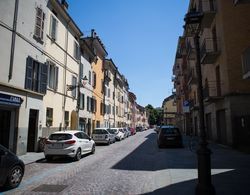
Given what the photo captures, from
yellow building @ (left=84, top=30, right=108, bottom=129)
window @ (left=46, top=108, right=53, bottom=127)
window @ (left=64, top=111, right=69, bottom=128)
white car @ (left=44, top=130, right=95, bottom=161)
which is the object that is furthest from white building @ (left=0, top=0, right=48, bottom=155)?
yellow building @ (left=84, top=30, right=108, bottom=129)

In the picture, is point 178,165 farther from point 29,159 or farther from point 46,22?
point 46,22

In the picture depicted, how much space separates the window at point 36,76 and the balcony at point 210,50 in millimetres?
12411

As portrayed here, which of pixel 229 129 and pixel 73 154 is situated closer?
pixel 73 154

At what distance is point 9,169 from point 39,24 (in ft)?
38.8

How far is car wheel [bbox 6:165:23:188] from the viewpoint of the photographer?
7553mm

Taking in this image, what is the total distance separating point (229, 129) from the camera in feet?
61.6

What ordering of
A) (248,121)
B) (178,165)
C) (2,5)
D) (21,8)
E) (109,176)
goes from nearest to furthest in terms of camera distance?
(109,176), (178,165), (2,5), (21,8), (248,121)

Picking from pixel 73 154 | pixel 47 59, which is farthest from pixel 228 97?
pixel 47 59

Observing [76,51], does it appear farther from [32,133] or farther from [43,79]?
[32,133]

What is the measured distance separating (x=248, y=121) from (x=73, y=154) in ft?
36.8

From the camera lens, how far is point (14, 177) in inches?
305

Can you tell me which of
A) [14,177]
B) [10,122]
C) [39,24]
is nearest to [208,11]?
[39,24]

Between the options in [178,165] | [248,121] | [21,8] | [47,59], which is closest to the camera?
[178,165]

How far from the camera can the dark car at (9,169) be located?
725 centimetres
